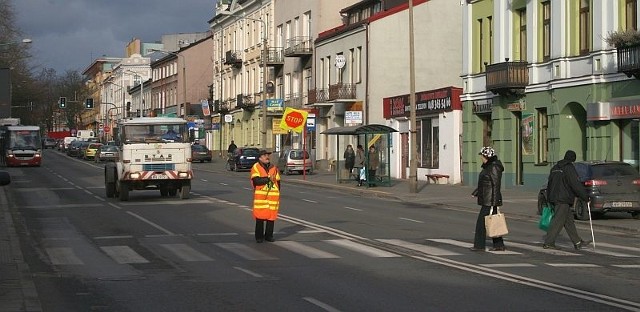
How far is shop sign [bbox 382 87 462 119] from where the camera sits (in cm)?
4369

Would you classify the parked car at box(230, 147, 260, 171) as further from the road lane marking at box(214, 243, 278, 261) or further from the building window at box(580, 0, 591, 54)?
the road lane marking at box(214, 243, 278, 261)

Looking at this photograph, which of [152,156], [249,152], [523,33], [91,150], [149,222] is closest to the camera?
[149,222]

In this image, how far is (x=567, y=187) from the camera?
1731 cm

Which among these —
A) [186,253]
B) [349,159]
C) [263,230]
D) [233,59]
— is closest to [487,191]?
[263,230]

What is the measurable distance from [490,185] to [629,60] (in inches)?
599

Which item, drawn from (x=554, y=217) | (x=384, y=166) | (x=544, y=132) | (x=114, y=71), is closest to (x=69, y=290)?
(x=554, y=217)

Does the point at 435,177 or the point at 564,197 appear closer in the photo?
the point at 564,197

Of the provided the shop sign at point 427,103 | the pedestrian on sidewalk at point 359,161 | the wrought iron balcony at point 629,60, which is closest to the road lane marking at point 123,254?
the wrought iron balcony at point 629,60

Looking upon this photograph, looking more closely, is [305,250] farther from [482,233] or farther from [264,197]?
[482,233]

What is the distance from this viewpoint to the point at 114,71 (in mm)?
150250

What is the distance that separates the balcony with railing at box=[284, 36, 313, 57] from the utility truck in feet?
108

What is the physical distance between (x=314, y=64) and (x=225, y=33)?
27482mm

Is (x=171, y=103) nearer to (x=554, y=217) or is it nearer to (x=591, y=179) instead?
(x=591, y=179)

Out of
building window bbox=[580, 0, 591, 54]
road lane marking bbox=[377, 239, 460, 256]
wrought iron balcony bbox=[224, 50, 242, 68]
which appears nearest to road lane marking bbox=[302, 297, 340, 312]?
road lane marking bbox=[377, 239, 460, 256]
